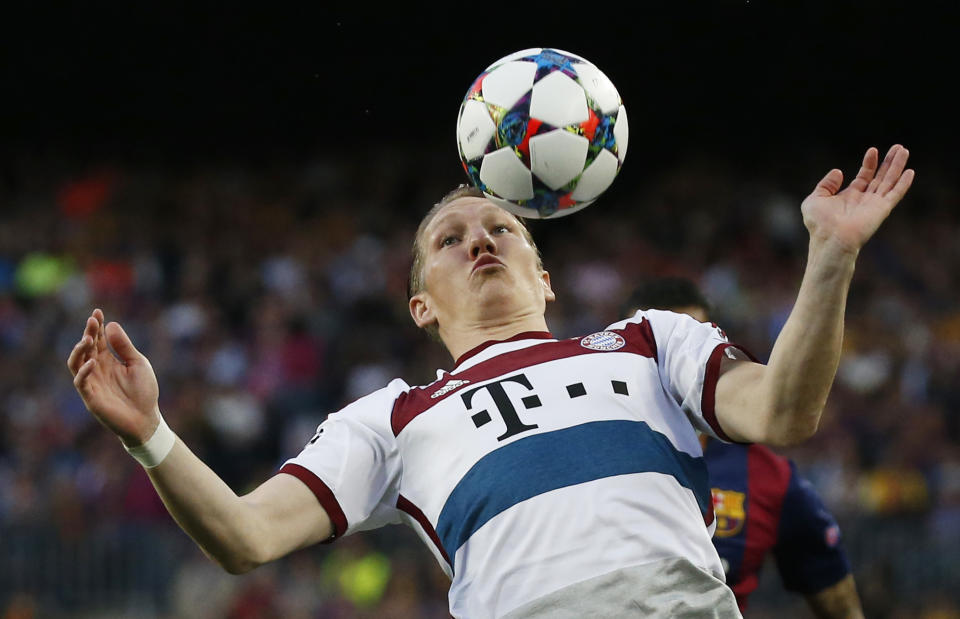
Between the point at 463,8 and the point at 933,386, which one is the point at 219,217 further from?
the point at 933,386

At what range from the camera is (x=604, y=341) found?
3.66 m

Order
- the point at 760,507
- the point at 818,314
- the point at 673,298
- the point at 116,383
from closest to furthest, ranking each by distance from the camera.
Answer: the point at 818,314
the point at 116,383
the point at 760,507
the point at 673,298

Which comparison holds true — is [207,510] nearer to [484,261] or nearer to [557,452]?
[557,452]

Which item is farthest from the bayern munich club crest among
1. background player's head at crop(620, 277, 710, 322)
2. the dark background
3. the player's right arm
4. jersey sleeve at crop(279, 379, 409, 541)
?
the dark background

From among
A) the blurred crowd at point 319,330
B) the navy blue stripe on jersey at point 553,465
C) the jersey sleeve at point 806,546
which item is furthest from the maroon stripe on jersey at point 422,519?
the blurred crowd at point 319,330

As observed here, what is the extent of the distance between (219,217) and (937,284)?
8.70 m

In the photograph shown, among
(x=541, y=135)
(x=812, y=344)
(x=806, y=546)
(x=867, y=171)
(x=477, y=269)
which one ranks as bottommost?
(x=806, y=546)

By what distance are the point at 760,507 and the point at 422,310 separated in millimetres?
1819

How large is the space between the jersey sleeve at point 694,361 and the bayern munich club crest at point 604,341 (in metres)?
0.11

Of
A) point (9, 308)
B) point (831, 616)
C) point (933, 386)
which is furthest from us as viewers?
point (9, 308)

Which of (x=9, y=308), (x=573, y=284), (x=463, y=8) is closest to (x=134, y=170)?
(x=9, y=308)

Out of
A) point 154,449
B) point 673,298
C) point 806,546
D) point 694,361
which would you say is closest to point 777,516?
point 806,546

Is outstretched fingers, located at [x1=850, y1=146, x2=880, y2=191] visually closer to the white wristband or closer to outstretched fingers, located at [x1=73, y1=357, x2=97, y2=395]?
the white wristband

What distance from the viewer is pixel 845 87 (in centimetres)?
1595
